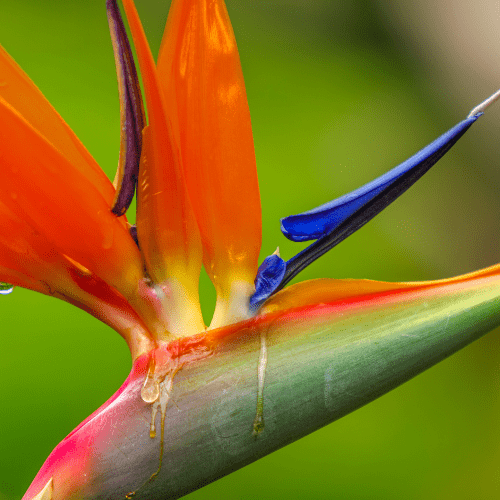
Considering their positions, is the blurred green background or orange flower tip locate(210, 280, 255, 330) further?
the blurred green background

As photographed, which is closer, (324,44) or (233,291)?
(233,291)

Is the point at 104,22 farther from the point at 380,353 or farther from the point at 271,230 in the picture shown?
the point at 380,353

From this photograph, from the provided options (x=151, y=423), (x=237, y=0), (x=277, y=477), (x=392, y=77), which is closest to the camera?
(x=151, y=423)

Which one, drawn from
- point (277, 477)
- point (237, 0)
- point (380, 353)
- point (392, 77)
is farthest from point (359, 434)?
point (237, 0)

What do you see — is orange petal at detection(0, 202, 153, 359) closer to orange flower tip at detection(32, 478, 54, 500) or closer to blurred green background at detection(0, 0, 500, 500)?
orange flower tip at detection(32, 478, 54, 500)

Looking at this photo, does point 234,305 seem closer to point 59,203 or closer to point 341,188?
point 59,203

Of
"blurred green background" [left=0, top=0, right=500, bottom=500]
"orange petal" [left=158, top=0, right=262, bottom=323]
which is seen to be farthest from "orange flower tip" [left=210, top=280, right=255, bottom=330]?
"blurred green background" [left=0, top=0, right=500, bottom=500]
